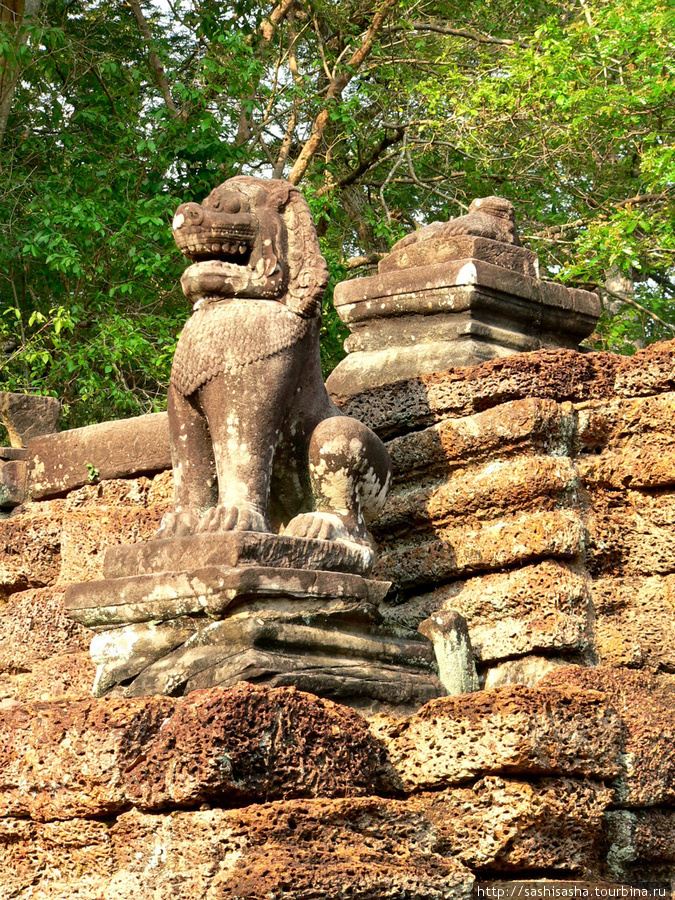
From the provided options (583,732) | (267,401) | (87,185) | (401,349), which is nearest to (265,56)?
(87,185)

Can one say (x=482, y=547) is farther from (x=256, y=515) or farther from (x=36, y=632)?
(x=36, y=632)

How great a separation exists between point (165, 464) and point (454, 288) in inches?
60.2

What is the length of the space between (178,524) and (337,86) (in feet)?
33.1

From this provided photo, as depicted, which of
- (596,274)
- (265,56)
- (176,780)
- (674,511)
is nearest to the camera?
(176,780)

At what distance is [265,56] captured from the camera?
13.3 metres

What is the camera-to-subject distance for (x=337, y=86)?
45.4ft

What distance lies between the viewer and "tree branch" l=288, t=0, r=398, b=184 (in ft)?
43.4

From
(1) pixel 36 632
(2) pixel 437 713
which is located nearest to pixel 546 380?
(2) pixel 437 713

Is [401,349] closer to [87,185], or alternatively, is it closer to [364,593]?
[364,593]

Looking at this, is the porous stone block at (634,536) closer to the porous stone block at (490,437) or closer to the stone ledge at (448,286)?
the porous stone block at (490,437)

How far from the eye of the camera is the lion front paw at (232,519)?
14.4 ft

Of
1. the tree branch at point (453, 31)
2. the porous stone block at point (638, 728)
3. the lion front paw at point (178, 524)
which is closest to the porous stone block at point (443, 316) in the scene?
the lion front paw at point (178, 524)

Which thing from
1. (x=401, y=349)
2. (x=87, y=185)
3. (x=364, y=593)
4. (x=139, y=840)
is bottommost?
(x=139, y=840)

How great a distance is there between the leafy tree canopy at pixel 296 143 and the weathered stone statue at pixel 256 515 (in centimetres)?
589
